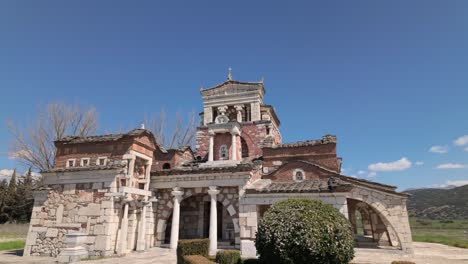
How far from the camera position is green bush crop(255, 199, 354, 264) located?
7.44 m

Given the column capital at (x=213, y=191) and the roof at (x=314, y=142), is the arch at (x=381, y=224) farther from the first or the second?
the column capital at (x=213, y=191)

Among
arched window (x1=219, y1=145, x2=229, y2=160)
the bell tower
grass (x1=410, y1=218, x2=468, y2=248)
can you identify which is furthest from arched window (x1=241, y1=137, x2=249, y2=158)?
grass (x1=410, y1=218, x2=468, y2=248)

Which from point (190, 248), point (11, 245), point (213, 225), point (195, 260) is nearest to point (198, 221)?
point (213, 225)

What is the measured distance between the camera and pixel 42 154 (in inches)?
970

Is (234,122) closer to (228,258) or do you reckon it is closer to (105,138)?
(105,138)

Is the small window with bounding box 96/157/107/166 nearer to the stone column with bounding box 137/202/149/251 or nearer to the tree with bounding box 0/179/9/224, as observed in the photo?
the stone column with bounding box 137/202/149/251

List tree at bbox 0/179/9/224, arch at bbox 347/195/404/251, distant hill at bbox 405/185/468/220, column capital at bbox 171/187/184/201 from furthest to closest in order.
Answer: distant hill at bbox 405/185/468/220, tree at bbox 0/179/9/224, column capital at bbox 171/187/184/201, arch at bbox 347/195/404/251

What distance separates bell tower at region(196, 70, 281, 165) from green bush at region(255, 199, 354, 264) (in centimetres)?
1392

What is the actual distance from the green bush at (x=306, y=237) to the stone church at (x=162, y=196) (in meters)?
6.13

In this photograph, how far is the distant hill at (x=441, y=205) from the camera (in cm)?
6284

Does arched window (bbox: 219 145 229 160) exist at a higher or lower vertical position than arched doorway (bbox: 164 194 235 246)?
higher

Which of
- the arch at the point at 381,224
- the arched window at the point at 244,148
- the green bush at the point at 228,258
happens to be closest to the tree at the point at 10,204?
the arched window at the point at 244,148

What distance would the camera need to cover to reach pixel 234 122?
23.1 meters

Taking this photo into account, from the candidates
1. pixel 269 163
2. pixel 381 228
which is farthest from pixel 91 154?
pixel 381 228
